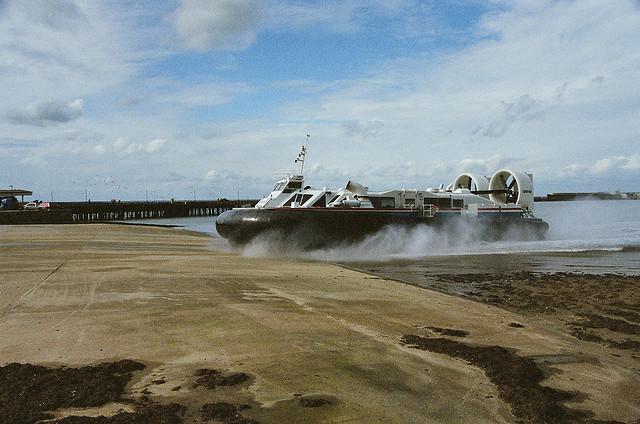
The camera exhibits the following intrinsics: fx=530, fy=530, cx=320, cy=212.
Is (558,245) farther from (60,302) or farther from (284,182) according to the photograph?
(60,302)

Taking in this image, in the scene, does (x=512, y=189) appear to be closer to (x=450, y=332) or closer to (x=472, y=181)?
(x=472, y=181)

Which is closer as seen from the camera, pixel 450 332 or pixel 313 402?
pixel 313 402

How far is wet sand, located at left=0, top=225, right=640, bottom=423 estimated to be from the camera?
3389 millimetres

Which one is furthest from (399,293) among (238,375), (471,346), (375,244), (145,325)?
(375,244)

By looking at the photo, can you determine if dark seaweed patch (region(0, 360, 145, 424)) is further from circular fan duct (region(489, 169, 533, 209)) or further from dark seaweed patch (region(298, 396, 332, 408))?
circular fan duct (region(489, 169, 533, 209))

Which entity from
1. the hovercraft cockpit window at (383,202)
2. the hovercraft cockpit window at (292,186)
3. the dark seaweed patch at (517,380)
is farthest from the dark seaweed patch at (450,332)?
the hovercraft cockpit window at (383,202)

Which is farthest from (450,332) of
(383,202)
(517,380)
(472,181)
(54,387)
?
(472,181)

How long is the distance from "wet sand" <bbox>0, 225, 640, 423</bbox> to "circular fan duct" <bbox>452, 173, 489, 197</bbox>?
15.0 metres

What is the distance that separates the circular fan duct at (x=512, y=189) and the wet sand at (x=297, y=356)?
594 inches

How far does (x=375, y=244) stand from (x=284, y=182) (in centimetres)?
333

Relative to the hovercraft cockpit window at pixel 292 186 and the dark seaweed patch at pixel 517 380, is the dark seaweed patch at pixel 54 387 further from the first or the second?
the hovercraft cockpit window at pixel 292 186

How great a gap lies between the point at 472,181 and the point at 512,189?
2017 millimetres

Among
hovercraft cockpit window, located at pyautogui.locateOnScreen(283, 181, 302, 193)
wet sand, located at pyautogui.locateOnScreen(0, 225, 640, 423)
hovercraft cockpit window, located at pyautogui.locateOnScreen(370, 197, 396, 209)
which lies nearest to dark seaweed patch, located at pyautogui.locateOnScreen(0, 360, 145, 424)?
wet sand, located at pyautogui.locateOnScreen(0, 225, 640, 423)

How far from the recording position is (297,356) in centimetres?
439
